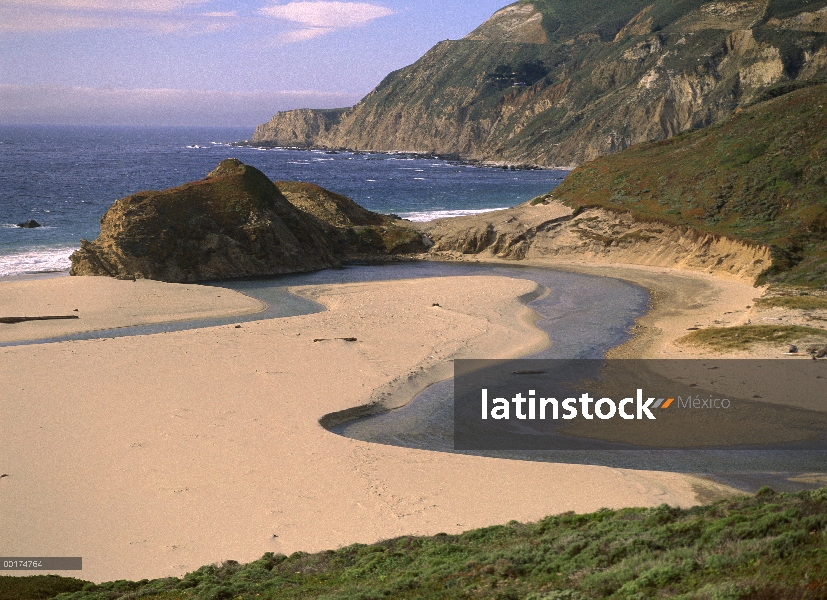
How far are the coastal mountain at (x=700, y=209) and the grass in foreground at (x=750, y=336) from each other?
1262 centimetres

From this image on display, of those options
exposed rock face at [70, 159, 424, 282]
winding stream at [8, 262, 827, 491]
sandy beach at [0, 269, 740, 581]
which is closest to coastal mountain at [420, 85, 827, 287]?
winding stream at [8, 262, 827, 491]

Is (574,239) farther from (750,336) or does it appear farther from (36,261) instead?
(36,261)

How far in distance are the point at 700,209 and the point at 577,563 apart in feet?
149

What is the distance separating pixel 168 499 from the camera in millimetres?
16578

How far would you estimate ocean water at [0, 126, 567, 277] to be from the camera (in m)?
61.3

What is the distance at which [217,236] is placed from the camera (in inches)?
1989

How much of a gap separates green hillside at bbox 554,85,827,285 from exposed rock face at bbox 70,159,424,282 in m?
16.9

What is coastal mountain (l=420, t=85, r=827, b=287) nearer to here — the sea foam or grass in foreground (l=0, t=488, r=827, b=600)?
the sea foam

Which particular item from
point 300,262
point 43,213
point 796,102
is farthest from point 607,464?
point 43,213

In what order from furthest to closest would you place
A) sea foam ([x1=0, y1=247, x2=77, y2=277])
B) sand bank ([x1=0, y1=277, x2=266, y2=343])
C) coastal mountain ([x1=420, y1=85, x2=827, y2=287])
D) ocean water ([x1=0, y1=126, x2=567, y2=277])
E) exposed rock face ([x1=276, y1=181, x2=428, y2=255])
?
ocean water ([x1=0, y1=126, x2=567, y2=277]) → exposed rock face ([x1=276, y1=181, x2=428, y2=255]) → sea foam ([x1=0, y1=247, x2=77, y2=277]) → coastal mountain ([x1=420, y1=85, x2=827, y2=287]) → sand bank ([x1=0, y1=277, x2=266, y2=343])

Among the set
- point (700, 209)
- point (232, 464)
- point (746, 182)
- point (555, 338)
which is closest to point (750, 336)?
point (555, 338)

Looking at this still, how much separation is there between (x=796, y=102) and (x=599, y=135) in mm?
99563

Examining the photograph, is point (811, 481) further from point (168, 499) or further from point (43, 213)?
point (43, 213)

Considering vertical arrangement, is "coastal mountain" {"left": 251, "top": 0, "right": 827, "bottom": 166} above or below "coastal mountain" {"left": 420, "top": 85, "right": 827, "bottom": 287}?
above
